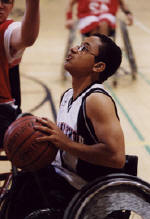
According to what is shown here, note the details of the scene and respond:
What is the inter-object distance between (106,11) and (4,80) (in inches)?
127

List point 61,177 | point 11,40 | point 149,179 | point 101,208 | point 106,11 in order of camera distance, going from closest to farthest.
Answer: point 101,208
point 61,177
point 11,40
point 149,179
point 106,11

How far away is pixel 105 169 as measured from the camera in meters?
1.83

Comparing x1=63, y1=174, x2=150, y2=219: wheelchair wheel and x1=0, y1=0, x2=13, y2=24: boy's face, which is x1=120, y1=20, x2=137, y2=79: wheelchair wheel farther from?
x1=63, y1=174, x2=150, y2=219: wheelchair wheel

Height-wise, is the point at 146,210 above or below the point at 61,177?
below

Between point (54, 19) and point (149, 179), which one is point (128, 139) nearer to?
point (149, 179)

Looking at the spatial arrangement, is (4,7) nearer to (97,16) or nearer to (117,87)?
(97,16)

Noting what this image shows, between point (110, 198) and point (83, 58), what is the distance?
687 millimetres

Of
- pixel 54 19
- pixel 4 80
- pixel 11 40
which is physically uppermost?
pixel 11 40

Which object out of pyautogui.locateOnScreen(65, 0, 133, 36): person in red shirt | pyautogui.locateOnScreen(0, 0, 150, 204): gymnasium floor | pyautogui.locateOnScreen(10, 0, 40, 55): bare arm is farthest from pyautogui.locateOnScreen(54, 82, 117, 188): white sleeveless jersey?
pyautogui.locateOnScreen(65, 0, 133, 36): person in red shirt

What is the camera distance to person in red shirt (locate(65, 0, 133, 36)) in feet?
16.4

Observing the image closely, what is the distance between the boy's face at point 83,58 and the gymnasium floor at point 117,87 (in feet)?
4.73

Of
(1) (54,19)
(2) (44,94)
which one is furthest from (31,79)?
(1) (54,19)

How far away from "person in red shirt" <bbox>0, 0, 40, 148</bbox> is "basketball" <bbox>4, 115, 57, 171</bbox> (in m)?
0.44

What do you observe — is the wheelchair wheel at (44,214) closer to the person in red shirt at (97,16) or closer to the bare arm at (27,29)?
the bare arm at (27,29)
